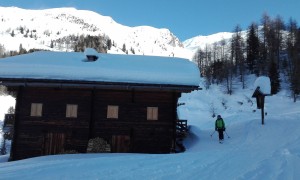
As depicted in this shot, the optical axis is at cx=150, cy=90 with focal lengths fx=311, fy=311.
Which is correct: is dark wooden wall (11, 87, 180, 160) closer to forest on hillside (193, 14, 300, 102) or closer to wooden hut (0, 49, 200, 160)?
wooden hut (0, 49, 200, 160)

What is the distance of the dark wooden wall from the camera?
1923cm

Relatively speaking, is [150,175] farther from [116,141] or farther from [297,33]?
[297,33]

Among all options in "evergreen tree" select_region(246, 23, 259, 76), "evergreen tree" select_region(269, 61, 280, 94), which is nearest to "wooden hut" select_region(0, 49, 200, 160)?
"evergreen tree" select_region(269, 61, 280, 94)

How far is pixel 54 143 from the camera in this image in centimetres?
1917

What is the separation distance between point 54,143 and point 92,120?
2.73m

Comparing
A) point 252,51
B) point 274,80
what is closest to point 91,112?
point 274,80

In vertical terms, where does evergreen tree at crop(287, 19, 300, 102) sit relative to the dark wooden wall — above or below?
above

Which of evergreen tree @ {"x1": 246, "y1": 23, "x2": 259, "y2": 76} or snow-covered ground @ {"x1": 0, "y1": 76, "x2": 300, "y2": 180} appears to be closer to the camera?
snow-covered ground @ {"x1": 0, "y1": 76, "x2": 300, "y2": 180}

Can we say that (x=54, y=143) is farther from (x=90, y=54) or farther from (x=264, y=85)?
(x=264, y=85)

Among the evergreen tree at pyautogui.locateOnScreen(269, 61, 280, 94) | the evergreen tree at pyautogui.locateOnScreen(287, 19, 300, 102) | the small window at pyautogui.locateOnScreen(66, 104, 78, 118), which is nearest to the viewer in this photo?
the small window at pyautogui.locateOnScreen(66, 104, 78, 118)

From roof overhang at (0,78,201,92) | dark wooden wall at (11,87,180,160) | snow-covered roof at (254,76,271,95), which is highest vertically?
snow-covered roof at (254,76,271,95)

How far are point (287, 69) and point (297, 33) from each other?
33.3 feet

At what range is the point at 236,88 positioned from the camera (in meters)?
60.4

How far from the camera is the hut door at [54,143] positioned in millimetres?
19125
